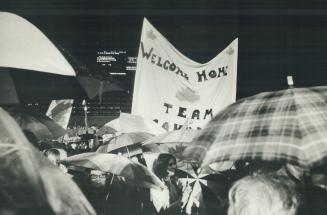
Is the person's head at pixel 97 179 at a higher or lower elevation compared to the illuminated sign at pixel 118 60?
lower

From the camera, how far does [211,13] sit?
3.90 m

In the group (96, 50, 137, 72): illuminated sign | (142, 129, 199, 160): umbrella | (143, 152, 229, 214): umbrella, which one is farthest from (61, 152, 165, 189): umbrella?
(96, 50, 137, 72): illuminated sign

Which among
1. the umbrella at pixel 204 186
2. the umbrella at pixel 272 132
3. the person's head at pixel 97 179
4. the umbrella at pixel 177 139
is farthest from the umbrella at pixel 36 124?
the umbrella at pixel 272 132

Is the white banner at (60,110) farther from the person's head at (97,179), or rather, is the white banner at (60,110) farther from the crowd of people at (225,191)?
the person's head at (97,179)

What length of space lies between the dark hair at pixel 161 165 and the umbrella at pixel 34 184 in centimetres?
226

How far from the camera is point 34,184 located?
134 centimetres

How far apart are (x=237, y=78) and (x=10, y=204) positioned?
136 inches

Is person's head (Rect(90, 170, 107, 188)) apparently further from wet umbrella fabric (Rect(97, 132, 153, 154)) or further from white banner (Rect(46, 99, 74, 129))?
white banner (Rect(46, 99, 74, 129))

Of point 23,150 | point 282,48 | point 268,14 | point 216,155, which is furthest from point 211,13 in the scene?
point 23,150

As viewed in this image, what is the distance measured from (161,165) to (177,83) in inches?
38.0

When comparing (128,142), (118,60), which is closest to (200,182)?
(128,142)

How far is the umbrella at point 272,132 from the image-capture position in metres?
1.89

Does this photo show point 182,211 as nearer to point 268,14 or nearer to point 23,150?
point 268,14

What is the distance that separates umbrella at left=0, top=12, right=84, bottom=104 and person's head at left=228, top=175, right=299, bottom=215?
1.60 meters
